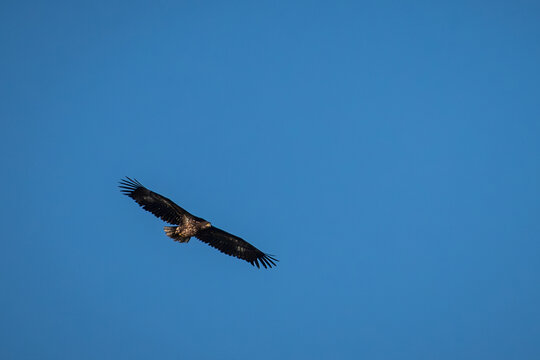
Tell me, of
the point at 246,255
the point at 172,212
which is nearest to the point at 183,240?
the point at 172,212

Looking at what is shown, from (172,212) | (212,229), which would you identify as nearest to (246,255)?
(212,229)

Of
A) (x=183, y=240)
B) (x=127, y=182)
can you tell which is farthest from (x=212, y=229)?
(x=127, y=182)

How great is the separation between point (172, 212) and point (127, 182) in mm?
2274

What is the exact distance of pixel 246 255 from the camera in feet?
79.9

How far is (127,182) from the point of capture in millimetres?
23078

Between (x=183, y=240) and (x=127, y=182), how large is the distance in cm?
341

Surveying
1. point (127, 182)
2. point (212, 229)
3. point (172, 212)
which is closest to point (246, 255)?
point (212, 229)

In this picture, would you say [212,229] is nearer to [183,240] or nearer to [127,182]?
[183,240]

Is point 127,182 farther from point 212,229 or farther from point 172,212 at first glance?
point 212,229

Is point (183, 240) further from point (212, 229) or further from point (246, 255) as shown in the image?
point (246, 255)

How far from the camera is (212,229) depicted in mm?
23859

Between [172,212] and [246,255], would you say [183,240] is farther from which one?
[246,255]

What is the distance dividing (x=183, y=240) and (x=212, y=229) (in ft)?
4.46

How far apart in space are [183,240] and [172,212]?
1290 mm
